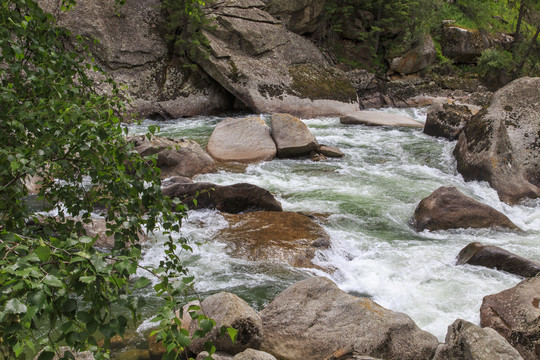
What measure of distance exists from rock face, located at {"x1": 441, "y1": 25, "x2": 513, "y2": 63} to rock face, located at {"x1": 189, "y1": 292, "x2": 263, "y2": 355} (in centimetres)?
2385

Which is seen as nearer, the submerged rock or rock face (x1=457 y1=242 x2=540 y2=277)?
rock face (x1=457 y1=242 x2=540 y2=277)

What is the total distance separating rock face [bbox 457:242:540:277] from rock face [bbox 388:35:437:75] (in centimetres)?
1811

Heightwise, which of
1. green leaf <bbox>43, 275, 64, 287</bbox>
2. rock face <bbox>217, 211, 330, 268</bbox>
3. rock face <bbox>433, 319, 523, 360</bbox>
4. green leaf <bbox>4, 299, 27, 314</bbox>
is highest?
green leaf <bbox>43, 275, 64, 287</bbox>

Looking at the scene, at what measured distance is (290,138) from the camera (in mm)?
12023

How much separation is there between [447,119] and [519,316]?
34.5 feet

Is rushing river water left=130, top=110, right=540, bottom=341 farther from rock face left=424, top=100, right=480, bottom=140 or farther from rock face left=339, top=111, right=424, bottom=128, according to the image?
rock face left=339, top=111, right=424, bottom=128

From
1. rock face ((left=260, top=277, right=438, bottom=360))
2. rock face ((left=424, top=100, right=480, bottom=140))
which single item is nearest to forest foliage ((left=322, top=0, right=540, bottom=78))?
rock face ((left=424, top=100, right=480, bottom=140))

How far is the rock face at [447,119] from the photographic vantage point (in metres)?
13.9

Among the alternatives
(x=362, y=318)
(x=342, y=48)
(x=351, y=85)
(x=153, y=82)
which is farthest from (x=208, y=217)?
(x=342, y=48)

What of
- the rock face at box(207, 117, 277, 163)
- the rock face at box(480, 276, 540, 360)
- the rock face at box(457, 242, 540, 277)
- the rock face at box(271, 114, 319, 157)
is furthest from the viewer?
the rock face at box(271, 114, 319, 157)

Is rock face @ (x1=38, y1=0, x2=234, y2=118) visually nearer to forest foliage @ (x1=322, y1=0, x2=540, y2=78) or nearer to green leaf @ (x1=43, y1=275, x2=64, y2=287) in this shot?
forest foliage @ (x1=322, y1=0, x2=540, y2=78)

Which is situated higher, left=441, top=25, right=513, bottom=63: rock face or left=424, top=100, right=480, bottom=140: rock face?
left=441, top=25, right=513, bottom=63: rock face

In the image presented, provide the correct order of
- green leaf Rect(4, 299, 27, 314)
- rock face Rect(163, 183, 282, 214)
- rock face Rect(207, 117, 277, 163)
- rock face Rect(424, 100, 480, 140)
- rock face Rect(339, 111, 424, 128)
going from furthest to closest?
rock face Rect(339, 111, 424, 128) → rock face Rect(424, 100, 480, 140) → rock face Rect(207, 117, 277, 163) → rock face Rect(163, 183, 282, 214) → green leaf Rect(4, 299, 27, 314)

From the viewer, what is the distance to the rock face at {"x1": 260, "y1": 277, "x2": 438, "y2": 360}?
4.21 meters
